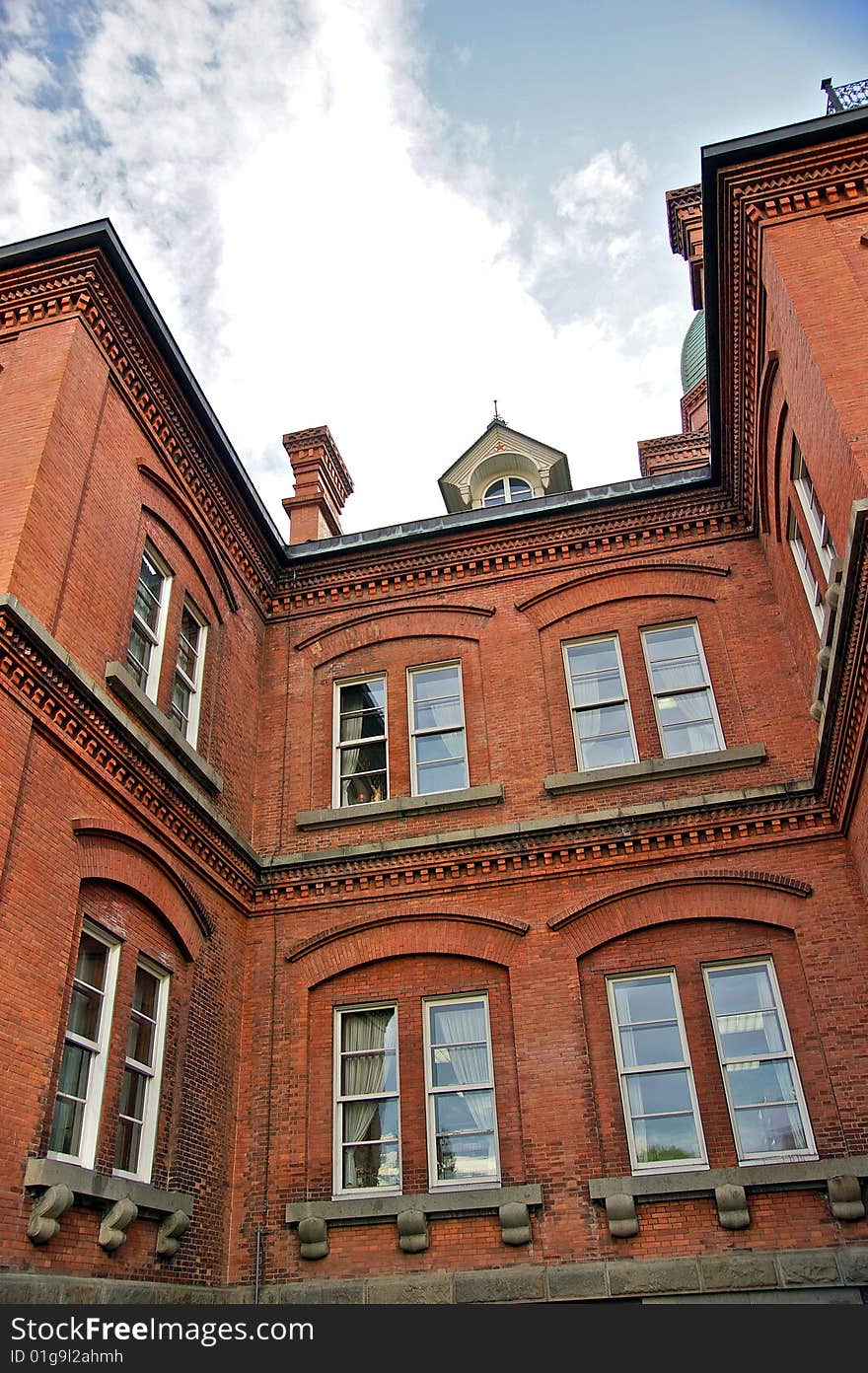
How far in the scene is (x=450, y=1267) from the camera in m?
9.88

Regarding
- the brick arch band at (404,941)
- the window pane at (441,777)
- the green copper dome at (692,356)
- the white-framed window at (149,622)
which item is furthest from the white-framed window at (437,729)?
the green copper dome at (692,356)

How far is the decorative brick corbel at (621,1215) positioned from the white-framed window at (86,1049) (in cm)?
482

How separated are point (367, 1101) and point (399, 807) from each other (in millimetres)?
3394

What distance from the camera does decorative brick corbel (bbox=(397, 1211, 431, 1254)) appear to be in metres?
10.0

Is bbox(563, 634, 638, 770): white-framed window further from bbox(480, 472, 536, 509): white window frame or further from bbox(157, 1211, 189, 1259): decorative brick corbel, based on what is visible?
bbox(157, 1211, 189, 1259): decorative brick corbel

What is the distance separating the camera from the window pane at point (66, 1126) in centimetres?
824

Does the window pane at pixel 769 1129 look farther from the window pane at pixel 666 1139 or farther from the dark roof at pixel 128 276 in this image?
the dark roof at pixel 128 276

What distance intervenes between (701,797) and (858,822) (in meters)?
1.76

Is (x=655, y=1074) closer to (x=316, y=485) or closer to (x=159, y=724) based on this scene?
(x=159, y=724)

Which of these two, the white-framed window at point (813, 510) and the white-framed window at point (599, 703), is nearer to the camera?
the white-framed window at point (813, 510)

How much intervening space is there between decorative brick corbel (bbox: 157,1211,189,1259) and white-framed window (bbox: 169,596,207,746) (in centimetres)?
495

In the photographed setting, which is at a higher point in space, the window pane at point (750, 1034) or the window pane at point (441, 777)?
the window pane at point (441, 777)

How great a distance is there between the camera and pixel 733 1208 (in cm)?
951
